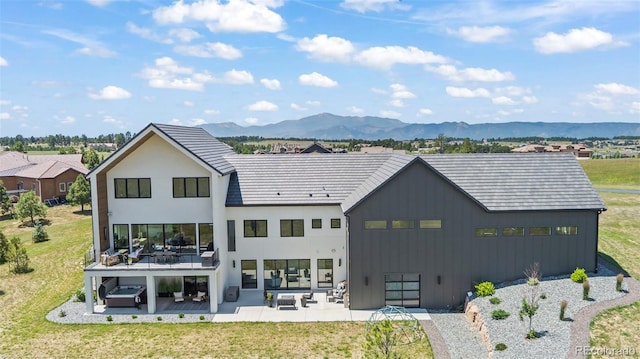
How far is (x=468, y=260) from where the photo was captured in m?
22.9

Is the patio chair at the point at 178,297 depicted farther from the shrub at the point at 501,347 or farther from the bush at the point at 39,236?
the bush at the point at 39,236

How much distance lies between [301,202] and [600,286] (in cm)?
1559

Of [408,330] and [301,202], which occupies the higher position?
[301,202]

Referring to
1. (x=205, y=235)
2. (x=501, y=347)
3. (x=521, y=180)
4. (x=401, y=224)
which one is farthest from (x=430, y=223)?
(x=205, y=235)

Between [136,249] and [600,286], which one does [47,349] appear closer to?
[136,249]

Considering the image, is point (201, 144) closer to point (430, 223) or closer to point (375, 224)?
point (375, 224)

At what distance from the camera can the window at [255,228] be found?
84.1 feet

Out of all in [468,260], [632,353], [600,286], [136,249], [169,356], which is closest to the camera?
[632,353]

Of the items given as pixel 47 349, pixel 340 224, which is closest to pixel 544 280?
pixel 340 224

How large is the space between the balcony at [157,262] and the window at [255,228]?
2455 millimetres

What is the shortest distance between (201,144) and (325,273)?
10.6 metres

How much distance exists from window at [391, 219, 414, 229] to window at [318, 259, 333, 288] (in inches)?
193

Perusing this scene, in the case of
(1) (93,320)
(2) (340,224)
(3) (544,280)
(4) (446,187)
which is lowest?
(1) (93,320)

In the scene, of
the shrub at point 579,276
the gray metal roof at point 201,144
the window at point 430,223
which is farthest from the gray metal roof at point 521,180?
the gray metal roof at point 201,144
